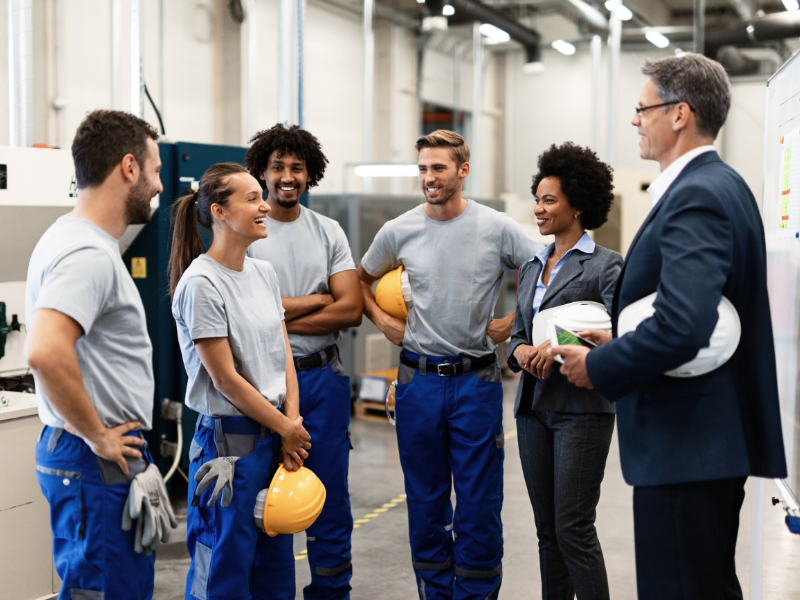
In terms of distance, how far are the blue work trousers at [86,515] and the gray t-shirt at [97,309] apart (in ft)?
0.25

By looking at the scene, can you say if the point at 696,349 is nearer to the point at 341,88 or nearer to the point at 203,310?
the point at 203,310

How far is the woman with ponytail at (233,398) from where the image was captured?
2.03 metres

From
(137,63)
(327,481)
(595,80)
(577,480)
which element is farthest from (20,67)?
(595,80)

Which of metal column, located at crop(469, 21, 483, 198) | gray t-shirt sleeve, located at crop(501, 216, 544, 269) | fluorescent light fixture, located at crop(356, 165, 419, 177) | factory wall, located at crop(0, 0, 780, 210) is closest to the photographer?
gray t-shirt sleeve, located at crop(501, 216, 544, 269)

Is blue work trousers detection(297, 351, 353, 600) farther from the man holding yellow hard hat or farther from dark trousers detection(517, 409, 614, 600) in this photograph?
dark trousers detection(517, 409, 614, 600)

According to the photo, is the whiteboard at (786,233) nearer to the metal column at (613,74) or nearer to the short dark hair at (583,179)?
the short dark hair at (583,179)

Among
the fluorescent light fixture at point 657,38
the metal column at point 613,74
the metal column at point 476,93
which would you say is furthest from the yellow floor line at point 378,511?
the fluorescent light fixture at point 657,38

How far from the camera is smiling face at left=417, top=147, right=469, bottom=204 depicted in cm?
257

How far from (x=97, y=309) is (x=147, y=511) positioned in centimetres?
49

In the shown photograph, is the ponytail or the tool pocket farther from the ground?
the ponytail

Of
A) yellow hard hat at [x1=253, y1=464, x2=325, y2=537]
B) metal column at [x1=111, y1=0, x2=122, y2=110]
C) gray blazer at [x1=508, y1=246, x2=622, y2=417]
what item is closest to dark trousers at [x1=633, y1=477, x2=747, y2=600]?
gray blazer at [x1=508, y1=246, x2=622, y2=417]

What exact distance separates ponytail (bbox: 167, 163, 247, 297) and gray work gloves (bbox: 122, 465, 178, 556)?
2.23 feet

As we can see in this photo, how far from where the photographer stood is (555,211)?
2297mm

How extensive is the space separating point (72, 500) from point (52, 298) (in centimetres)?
48
